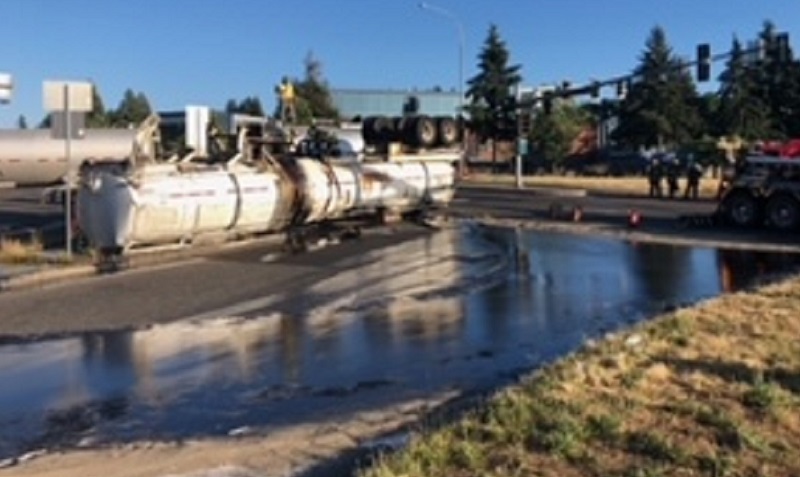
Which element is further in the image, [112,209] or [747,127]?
[747,127]

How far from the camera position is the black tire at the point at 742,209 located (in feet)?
102

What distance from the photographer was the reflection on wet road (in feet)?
30.5

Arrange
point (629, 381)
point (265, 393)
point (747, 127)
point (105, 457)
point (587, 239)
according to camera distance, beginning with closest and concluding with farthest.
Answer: point (105, 457)
point (629, 381)
point (265, 393)
point (587, 239)
point (747, 127)

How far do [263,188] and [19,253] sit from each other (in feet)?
18.2

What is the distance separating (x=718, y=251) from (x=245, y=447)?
17.9m

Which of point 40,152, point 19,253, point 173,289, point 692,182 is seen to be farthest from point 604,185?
point 173,289

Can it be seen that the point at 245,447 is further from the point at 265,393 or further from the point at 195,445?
the point at 265,393

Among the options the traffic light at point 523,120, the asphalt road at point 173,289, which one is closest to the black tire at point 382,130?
the asphalt road at point 173,289

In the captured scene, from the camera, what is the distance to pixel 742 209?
31438 mm

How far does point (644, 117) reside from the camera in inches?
3706

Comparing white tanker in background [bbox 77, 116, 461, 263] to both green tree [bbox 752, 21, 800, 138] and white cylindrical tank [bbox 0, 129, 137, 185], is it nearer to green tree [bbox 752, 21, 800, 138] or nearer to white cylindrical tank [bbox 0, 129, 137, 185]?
white cylindrical tank [bbox 0, 129, 137, 185]

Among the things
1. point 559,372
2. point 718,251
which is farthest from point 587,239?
point 559,372

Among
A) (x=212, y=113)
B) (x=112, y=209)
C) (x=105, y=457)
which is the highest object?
(x=212, y=113)

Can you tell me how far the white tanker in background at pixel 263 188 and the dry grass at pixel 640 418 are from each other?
→ 1109 cm
